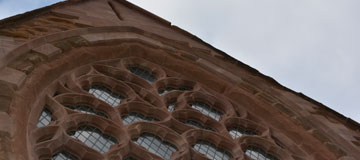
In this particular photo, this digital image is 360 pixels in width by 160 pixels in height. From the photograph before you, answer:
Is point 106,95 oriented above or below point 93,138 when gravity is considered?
above

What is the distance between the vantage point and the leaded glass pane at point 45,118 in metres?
8.79

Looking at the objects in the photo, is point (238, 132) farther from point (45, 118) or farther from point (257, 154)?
point (45, 118)

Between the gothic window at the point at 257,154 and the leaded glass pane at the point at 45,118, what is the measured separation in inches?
125

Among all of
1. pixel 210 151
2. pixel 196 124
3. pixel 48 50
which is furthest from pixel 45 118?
pixel 196 124

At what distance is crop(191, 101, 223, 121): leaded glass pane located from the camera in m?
11.6

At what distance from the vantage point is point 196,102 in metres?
12.0

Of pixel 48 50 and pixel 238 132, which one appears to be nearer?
pixel 48 50

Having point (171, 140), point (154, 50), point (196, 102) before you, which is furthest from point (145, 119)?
point (154, 50)

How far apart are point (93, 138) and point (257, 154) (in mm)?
2894

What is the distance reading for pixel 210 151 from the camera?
1013cm

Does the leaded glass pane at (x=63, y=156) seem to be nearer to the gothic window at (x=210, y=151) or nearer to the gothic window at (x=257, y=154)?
the gothic window at (x=210, y=151)

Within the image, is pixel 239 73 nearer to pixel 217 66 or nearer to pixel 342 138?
pixel 217 66

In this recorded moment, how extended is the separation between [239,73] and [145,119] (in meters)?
3.35

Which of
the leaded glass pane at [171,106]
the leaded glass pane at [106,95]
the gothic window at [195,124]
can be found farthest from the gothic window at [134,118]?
the gothic window at [195,124]
